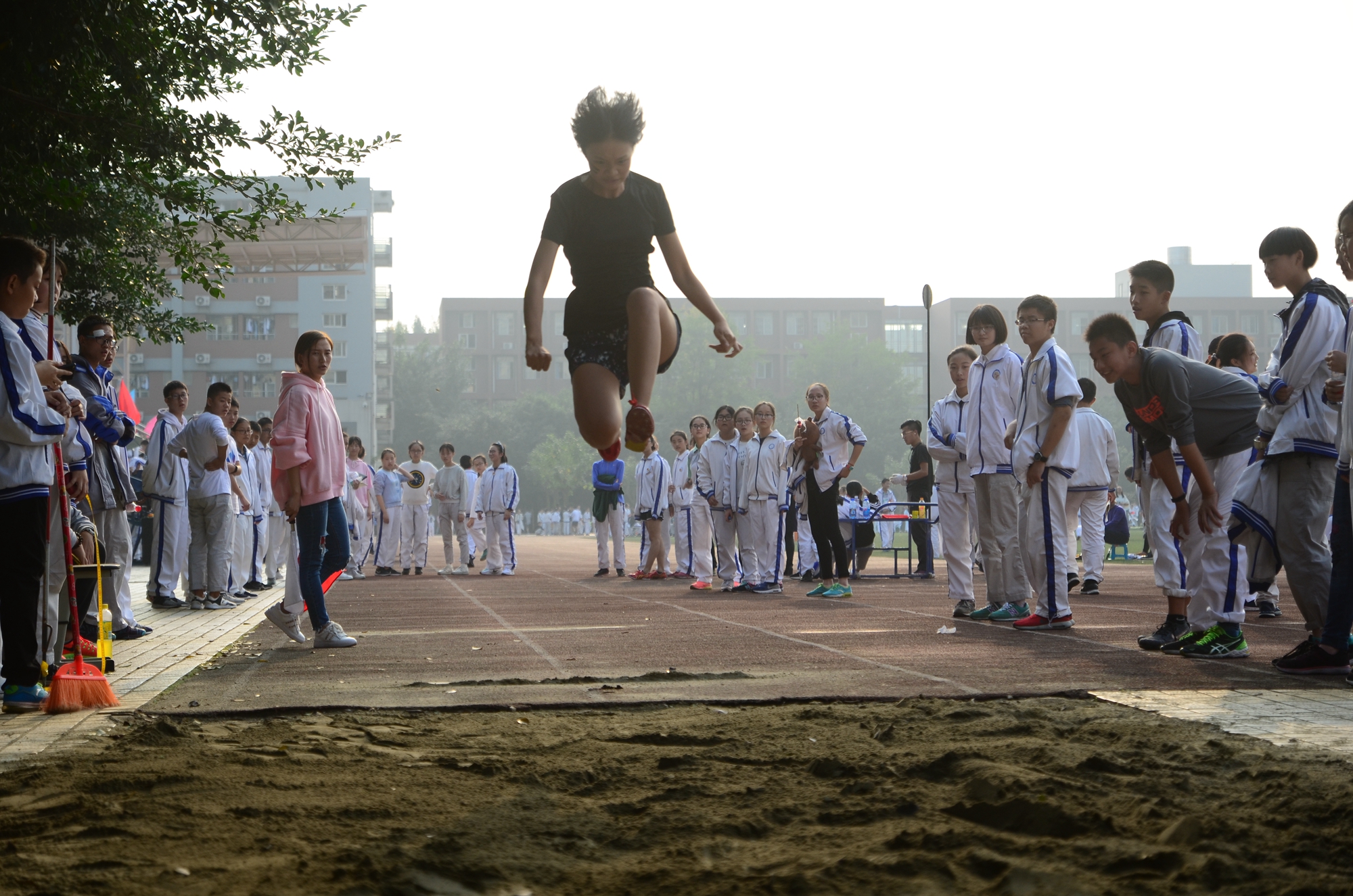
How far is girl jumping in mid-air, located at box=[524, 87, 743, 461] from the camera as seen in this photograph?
4.69m

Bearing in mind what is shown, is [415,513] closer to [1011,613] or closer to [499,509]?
[499,509]

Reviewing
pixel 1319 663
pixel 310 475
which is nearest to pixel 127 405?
pixel 310 475

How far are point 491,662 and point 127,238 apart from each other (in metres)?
7.95

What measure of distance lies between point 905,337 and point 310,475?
401 ft

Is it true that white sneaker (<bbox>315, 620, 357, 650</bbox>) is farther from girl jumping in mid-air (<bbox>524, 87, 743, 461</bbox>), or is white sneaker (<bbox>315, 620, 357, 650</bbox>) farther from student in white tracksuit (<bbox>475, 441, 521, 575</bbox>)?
student in white tracksuit (<bbox>475, 441, 521, 575</bbox>)

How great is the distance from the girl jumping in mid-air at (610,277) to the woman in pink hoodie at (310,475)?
3.69m

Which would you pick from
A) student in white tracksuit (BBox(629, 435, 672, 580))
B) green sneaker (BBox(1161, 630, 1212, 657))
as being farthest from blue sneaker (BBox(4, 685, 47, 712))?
student in white tracksuit (BBox(629, 435, 672, 580))

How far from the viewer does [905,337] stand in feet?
417

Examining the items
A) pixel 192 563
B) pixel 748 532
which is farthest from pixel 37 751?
pixel 748 532

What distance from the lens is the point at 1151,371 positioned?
22.7 ft

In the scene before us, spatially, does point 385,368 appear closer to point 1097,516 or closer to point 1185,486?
point 1097,516

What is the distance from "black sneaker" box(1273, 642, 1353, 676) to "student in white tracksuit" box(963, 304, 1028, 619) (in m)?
3.31

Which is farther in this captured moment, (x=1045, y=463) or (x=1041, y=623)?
(x=1041, y=623)

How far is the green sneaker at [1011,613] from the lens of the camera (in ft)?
31.7
